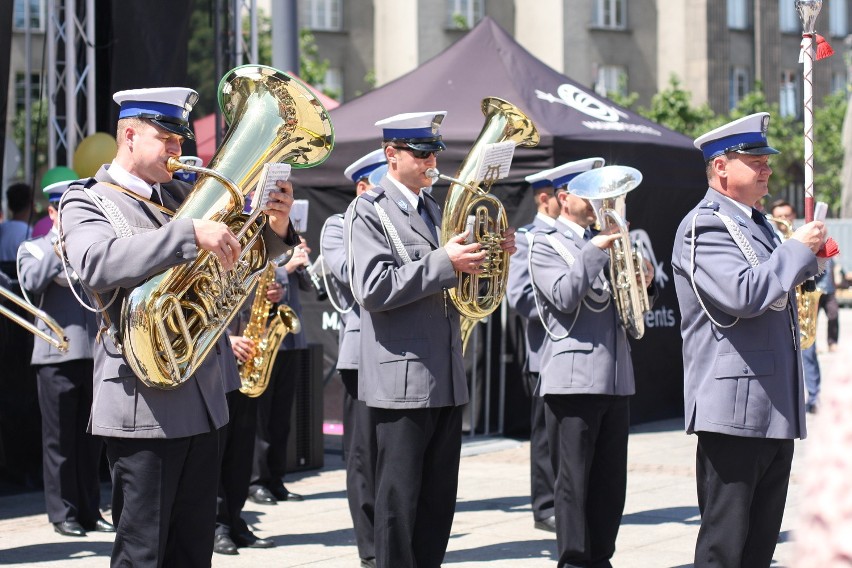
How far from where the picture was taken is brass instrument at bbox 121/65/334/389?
3.95 meters

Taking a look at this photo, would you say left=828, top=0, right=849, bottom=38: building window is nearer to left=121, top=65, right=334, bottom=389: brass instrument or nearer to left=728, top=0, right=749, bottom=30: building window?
left=728, top=0, right=749, bottom=30: building window

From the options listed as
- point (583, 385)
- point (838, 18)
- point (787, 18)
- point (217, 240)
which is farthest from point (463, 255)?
point (838, 18)

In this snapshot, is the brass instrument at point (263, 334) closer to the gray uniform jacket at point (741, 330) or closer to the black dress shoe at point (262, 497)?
the black dress shoe at point (262, 497)

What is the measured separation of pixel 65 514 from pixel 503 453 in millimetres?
4066

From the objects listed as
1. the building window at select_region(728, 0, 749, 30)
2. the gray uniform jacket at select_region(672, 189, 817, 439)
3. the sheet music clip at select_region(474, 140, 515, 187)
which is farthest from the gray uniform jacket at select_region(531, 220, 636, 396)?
the building window at select_region(728, 0, 749, 30)

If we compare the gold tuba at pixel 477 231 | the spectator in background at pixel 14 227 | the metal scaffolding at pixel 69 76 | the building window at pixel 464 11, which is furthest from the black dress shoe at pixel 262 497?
the building window at pixel 464 11

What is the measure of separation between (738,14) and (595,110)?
33127mm

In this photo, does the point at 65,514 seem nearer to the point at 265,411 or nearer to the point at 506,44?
the point at 265,411

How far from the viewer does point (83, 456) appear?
7.56 m

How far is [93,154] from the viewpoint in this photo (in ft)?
27.8

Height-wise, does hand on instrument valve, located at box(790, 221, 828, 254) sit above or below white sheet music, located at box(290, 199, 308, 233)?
below

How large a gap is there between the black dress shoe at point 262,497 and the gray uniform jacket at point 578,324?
2.75m

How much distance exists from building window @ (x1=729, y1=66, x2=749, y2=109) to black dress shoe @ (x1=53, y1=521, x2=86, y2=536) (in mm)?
37482

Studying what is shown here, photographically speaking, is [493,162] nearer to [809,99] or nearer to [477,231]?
[477,231]
